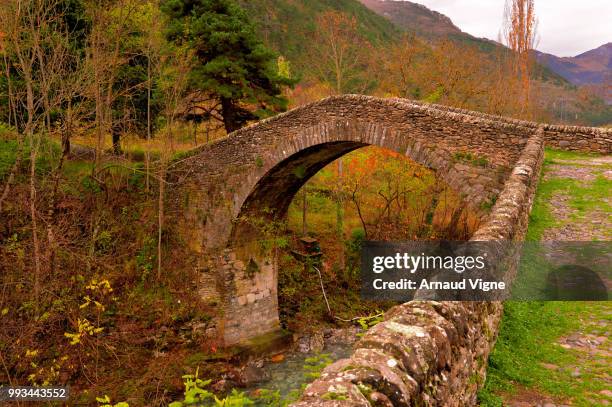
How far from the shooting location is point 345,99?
988cm

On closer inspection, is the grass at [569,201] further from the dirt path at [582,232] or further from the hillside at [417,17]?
the hillside at [417,17]

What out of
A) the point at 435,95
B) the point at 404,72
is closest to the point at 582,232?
the point at 435,95

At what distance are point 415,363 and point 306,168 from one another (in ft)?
35.4

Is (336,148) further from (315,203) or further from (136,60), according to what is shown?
(315,203)

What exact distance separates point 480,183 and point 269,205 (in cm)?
782

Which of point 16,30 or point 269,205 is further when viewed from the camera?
point 269,205

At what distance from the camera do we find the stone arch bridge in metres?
7.52

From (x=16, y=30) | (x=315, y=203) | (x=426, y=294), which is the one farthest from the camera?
(x=315, y=203)

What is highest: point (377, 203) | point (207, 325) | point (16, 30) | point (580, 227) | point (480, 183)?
point (16, 30)

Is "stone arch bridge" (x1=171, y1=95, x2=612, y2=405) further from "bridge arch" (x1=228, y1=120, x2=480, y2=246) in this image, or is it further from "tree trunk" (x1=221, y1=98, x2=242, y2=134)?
"tree trunk" (x1=221, y1=98, x2=242, y2=134)

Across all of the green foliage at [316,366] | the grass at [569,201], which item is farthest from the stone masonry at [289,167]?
the green foliage at [316,366]

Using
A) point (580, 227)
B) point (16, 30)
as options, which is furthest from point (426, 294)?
point (16, 30)

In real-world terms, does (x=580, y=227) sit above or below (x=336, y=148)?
below

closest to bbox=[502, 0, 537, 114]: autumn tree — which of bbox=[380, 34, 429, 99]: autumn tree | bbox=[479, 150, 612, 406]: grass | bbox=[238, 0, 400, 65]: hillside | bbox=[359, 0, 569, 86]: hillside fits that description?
bbox=[380, 34, 429, 99]: autumn tree
